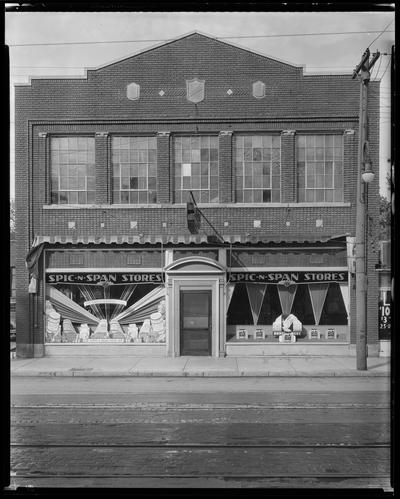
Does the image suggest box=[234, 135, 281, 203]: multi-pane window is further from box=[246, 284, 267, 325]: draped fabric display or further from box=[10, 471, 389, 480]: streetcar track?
box=[10, 471, 389, 480]: streetcar track

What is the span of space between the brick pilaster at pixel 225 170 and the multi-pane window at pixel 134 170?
2.13 meters

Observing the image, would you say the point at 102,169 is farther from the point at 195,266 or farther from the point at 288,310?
the point at 288,310

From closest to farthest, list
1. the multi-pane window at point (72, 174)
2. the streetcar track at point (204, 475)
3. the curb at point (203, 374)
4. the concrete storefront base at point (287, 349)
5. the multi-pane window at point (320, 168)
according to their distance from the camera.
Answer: the streetcar track at point (204, 475), the curb at point (203, 374), the concrete storefront base at point (287, 349), the multi-pane window at point (320, 168), the multi-pane window at point (72, 174)

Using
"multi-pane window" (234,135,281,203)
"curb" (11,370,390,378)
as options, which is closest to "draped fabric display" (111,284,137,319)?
"curb" (11,370,390,378)

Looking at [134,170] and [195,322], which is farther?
[134,170]

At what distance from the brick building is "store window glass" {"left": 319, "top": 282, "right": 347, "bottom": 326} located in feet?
0.11

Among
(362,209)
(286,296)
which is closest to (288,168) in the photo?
(362,209)

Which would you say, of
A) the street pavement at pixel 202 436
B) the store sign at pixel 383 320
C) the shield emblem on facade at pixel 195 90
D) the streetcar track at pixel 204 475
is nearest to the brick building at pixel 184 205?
the shield emblem on facade at pixel 195 90

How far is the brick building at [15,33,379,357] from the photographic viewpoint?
1780cm

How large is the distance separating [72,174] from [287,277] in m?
7.75

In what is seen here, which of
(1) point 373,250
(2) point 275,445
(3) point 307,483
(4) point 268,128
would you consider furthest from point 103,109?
(3) point 307,483

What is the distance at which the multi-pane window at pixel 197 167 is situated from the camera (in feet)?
59.4

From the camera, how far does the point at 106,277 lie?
59.2 ft

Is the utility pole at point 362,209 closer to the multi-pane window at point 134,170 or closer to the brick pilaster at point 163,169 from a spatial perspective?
the brick pilaster at point 163,169
